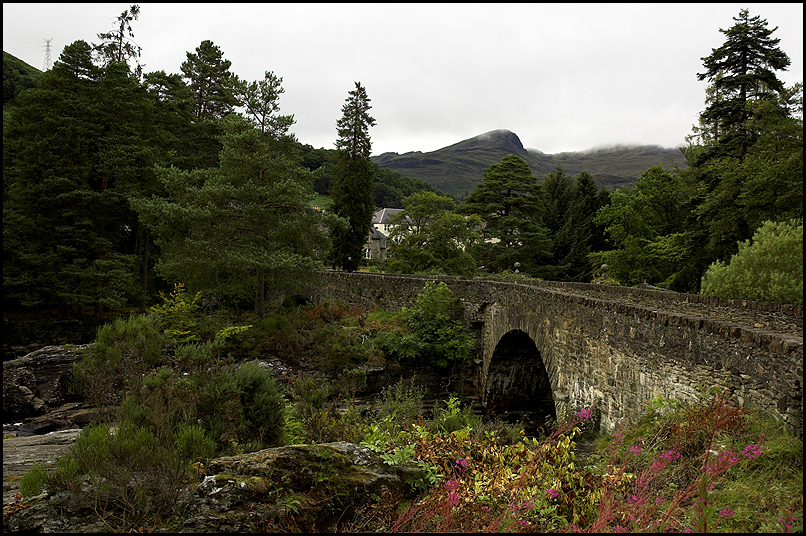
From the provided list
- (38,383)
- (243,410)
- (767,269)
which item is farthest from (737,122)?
(38,383)

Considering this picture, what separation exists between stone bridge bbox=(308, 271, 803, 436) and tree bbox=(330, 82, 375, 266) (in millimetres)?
16156

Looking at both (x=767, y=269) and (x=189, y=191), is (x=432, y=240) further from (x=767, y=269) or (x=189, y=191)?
(x=767, y=269)

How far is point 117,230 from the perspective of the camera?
72.8 feet

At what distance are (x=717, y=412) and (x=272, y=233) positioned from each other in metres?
15.8

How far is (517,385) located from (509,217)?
1924 centimetres

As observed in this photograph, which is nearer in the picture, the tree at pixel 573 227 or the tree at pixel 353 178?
the tree at pixel 353 178

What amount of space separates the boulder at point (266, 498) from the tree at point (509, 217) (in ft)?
97.1

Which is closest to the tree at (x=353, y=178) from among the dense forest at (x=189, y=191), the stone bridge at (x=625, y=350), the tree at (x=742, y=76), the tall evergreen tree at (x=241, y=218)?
the dense forest at (x=189, y=191)

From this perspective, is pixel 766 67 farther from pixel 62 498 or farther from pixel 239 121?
pixel 62 498

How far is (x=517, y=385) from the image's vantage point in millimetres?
17000

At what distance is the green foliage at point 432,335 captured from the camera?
1758cm

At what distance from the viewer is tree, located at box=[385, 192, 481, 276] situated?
2692 centimetres

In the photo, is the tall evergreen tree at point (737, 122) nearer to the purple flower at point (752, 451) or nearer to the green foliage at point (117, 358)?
the purple flower at point (752, 451)

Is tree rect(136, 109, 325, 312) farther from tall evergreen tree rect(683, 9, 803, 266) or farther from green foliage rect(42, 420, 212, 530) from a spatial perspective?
tall evergreen tree rect(683, 9, 803, 266)
